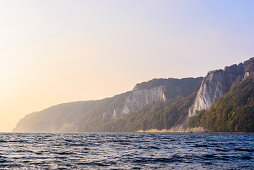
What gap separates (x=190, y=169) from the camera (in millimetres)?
25672

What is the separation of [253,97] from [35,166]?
193 m

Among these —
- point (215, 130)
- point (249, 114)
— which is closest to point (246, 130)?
point (249, 114)

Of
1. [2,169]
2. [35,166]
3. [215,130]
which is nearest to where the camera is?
[2,169]

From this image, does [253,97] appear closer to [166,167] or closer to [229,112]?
[229,112]

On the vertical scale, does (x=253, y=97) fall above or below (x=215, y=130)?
above

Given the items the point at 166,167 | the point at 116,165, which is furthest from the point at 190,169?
the point at 116,165

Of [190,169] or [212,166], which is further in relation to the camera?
[212,166]

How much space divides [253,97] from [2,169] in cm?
19539

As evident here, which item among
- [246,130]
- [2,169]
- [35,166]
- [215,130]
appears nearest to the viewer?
[2,169]

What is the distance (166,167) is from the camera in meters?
26.7

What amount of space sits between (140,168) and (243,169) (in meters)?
8.41

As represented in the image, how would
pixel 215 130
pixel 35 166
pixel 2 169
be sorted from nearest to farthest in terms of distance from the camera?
pixel 2 169 < pixel 35 166 < pixel 215 130

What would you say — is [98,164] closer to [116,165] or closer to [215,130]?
[116,165]

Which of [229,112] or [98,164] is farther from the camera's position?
[229,112]
